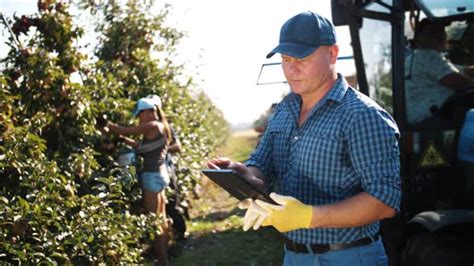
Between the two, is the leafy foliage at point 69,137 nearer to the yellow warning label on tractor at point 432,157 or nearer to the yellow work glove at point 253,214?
the yellow work glove at point 253,214

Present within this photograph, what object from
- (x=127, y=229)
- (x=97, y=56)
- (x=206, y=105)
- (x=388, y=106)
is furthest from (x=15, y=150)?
(x=206, y=105)

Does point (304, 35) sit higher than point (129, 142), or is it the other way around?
point (304, 35)

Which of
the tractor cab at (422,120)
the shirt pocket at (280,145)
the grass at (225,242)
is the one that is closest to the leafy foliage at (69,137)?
the grass at (225,242)

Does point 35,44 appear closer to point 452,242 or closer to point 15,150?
point 15,150

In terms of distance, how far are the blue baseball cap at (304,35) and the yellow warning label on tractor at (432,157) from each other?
73.6 inches

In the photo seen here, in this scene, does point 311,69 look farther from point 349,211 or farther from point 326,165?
point 349,211

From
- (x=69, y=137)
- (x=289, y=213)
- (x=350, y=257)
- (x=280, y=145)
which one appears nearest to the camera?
(x=289, y=213)

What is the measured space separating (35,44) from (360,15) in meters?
2.77

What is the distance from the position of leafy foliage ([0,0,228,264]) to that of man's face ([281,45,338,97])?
1.30 metres

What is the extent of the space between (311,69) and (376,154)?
1.35ft

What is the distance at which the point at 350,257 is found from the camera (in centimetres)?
224

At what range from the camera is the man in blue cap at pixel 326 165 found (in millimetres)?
2027

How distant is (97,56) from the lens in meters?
6.88

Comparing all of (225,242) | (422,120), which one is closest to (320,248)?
(422,120)
